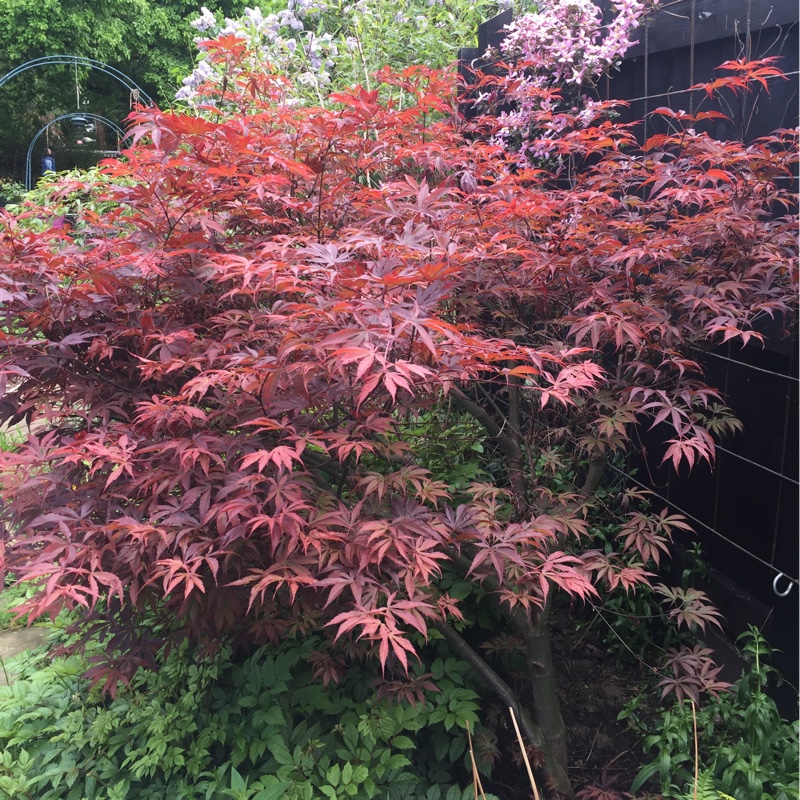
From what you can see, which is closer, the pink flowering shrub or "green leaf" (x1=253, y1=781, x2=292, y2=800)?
"green leaf" (x1=253, y1=781, x2=292, y2=800)

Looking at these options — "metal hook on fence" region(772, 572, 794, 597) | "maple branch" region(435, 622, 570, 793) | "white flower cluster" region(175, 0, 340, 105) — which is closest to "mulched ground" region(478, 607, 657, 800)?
"maple branch" region(435, 622, 570, 793)

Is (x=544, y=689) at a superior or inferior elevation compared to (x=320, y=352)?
inferior

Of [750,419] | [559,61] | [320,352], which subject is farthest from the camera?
[559,61]

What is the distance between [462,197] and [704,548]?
1.62 m

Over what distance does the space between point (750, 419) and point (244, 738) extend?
6.47ft

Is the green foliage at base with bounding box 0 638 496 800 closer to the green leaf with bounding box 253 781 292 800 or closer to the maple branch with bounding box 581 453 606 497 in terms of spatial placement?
the green leaf with bounding box 253 781 292 800

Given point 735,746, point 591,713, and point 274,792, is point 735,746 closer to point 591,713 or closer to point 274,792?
point 591,713

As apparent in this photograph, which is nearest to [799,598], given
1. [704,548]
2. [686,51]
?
[704,548]

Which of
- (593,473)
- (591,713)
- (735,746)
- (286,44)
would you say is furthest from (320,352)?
(286,44)

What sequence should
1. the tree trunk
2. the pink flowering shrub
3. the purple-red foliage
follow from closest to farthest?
the purple-red foliage
the tree trunk
the pink flowering shrub

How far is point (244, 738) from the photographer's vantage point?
222 centimetres

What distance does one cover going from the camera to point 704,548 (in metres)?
2.71

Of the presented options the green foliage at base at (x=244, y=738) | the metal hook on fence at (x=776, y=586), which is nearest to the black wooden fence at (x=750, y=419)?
the metal hook on fence at (x=776, y=586)

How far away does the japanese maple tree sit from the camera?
161cm
